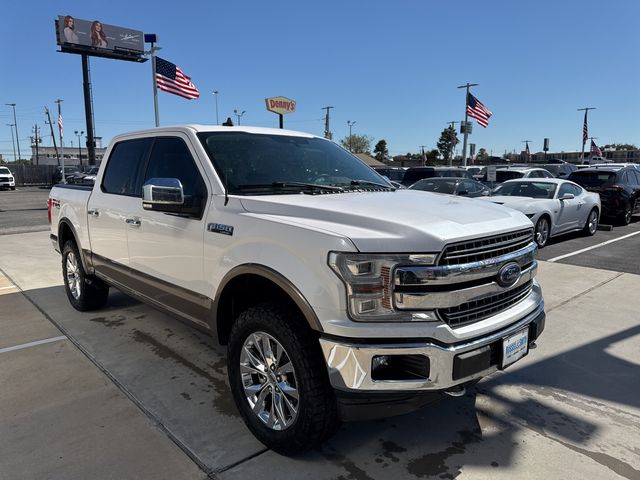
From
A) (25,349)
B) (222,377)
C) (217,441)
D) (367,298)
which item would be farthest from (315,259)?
(25,349)

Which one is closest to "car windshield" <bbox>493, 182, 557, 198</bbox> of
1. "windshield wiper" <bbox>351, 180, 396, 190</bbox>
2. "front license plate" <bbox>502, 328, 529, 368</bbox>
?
"windshield wiper" <bbox>351, 180, 396, 190</bbox>

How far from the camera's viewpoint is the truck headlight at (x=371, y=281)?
7.71 feet

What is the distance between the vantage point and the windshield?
337 centimetres

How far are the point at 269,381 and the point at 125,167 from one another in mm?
2772

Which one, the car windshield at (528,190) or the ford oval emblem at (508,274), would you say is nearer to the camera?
the ford oval emblem at (508,274)

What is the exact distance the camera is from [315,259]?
96.5 inches

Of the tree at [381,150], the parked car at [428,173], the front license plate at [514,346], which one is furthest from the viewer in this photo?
the tree at [381,150]

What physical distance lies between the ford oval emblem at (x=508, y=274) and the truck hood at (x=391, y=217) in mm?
206

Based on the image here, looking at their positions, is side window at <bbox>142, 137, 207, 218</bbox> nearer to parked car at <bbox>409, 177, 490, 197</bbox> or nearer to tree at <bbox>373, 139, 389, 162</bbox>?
parked car at <bbox>409, 177, 490, 197</bbox>

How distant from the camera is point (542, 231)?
9.87m

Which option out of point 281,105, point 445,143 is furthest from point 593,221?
point 445,143

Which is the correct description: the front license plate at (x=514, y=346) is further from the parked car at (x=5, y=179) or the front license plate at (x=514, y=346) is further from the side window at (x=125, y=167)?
the parked car at (x=5, y=179)

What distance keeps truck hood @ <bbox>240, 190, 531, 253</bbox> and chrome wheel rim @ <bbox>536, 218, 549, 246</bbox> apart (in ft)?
23.4

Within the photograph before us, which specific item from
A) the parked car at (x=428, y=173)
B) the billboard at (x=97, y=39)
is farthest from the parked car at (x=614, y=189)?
the billboard at (x=97, y=39)
